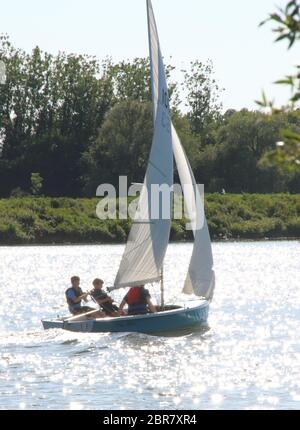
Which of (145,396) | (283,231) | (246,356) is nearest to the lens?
(145,396)

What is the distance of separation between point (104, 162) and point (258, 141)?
12302 mm

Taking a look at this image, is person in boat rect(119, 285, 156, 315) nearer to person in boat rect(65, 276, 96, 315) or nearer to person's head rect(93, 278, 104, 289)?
person's head rect(93, 278, 104, 289)

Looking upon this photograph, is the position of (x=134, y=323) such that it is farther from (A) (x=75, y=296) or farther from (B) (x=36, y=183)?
(B) (x=36, y=183)

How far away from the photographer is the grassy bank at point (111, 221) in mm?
74438

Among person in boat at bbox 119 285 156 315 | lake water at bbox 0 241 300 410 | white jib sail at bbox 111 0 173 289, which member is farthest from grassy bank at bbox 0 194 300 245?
person in boat at bbox 119 285 156 315

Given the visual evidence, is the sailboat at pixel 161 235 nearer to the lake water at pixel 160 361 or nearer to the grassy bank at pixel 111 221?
the lake water at pixel 160 361

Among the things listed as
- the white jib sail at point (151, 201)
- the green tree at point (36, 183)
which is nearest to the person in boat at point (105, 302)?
the white jib sail at point (151, 201)

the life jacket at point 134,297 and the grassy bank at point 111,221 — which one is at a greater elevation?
the grassy bank at point 111,221

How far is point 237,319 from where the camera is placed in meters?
31.7

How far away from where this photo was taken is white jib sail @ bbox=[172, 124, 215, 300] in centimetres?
2688

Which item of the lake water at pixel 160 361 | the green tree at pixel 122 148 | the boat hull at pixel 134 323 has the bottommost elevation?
the lake water at pixel 160 361

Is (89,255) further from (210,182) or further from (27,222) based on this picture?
(210,182)

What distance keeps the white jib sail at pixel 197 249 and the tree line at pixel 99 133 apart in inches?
2124

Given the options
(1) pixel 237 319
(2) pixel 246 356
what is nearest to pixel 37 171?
(1) pixel 237 319
